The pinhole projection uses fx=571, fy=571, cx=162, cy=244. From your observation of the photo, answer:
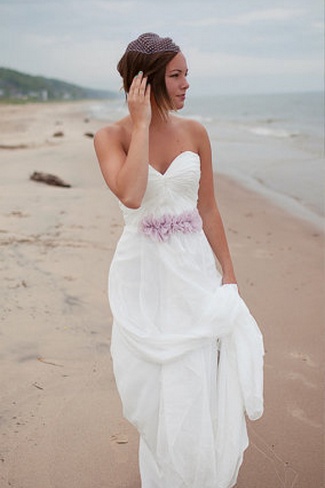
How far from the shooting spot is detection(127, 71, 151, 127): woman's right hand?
2158mm

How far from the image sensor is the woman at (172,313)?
7.35ft

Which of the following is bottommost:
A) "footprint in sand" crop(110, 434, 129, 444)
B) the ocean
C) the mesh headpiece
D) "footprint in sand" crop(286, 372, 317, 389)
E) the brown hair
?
"footprint in sand" crop(286, 372, 317, 389)

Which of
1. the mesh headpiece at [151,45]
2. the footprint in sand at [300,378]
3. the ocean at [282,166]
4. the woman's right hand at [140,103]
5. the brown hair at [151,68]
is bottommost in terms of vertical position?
the footprint in sand at [300,378]

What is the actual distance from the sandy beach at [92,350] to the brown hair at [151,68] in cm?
196

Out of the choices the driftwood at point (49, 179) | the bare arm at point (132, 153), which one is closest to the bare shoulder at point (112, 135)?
the bare arm at point (132, 153)

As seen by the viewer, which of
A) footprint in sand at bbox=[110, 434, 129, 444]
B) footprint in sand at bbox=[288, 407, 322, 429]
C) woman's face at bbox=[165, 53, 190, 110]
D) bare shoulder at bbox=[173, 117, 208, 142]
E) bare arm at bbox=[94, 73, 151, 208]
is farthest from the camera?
footprint in sand at bbox=[288, 407, 322, 429]

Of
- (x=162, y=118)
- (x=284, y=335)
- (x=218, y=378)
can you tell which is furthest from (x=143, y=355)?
(x=284, y=335)

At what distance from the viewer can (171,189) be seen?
2279 mm

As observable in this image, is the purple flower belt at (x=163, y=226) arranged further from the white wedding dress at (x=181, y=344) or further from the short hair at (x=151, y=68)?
the short hair at (x=151, y=68)

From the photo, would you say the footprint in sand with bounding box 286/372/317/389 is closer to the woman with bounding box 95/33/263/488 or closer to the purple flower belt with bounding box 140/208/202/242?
the woman with bounding box 95/33/263/488

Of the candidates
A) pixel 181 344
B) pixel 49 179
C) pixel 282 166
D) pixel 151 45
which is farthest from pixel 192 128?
pixel 282 166

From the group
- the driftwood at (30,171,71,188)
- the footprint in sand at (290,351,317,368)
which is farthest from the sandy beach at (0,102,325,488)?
the driftwood at (30,171,71,188)

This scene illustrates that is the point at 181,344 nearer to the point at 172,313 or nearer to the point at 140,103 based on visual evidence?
the point at 172,313

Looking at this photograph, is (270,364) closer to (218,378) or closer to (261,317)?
(261,317)
